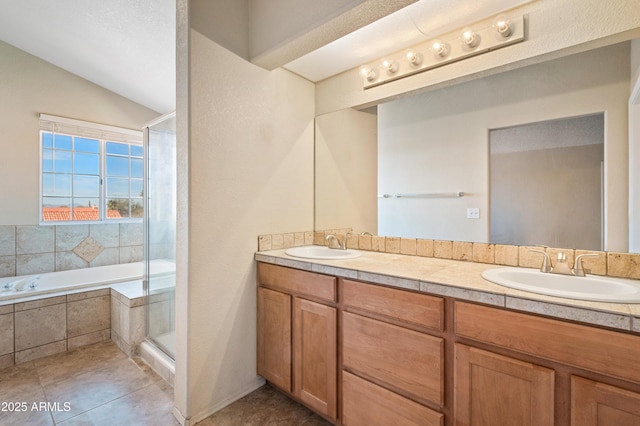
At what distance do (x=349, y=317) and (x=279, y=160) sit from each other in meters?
1.23

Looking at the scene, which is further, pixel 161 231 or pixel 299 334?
pixel 161 231

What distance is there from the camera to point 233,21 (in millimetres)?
1839

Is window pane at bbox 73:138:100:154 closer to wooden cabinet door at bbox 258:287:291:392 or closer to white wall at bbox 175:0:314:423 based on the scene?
white wall at bbox 175:0:314:423

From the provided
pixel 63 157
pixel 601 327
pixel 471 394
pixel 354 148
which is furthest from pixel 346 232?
pixel 63 157

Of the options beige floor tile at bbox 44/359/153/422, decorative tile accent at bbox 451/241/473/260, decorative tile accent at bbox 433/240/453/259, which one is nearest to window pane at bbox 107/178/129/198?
beige floor tile at bbox 44/359/153/422

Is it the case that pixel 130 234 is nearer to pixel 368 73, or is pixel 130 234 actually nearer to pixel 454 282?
pixel 368 73

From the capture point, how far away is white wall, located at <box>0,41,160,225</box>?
122 inches

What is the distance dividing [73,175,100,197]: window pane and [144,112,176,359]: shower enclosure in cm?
178

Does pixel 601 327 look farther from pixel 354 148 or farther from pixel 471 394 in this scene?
pixel 354 148

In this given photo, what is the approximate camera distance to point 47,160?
3.39 meters

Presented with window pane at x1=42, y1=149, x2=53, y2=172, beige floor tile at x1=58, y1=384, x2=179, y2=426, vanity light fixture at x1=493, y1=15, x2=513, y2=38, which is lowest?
beige floor tile at x1=58, y1=384, x2=179, y2=426

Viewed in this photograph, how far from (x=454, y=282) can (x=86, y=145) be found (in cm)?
438

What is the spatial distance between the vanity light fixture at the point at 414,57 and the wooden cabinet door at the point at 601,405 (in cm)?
173

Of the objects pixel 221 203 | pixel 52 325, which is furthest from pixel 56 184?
pixel 221 203
